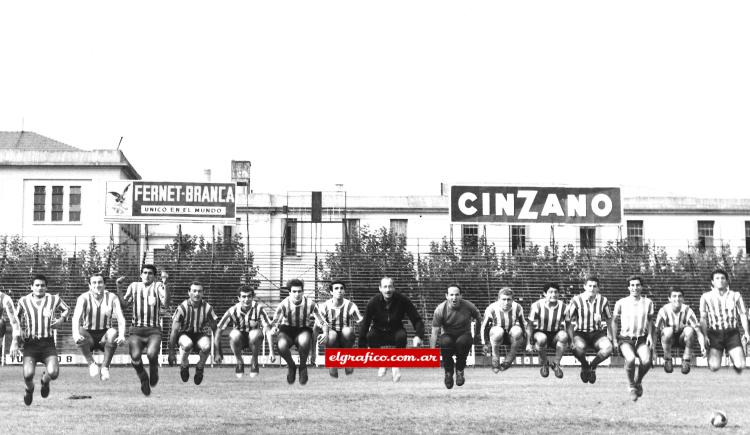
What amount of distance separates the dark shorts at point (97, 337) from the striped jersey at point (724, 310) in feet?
42.0

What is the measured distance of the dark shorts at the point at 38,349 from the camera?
19359mm

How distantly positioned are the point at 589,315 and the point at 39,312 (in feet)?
36.4

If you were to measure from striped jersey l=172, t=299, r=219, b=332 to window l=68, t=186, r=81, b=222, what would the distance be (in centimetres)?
5963

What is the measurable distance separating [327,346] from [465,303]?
2712mm

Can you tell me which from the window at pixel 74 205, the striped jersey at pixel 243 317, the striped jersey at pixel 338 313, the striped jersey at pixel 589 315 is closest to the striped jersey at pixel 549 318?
the striped jersey at pixel 589 315

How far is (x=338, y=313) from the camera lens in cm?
2147

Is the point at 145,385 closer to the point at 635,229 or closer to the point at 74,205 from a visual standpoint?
the point at 74,205

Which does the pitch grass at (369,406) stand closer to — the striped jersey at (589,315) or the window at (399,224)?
the striped jersey at (589,315)

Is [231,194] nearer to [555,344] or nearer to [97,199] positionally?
[97,199]

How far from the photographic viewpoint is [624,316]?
22141 mm

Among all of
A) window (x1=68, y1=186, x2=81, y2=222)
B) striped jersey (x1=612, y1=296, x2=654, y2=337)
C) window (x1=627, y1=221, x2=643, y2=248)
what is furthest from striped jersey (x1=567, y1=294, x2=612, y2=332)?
window (x1=627, y1=221, x2=643, y2=248)

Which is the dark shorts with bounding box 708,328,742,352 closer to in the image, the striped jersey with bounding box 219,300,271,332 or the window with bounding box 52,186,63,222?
the striped jersey with bounding box 219,300,271,332

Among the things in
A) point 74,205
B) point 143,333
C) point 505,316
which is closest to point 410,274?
point 505,316

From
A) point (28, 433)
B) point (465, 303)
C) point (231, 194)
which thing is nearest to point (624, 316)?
point (465, 303)
